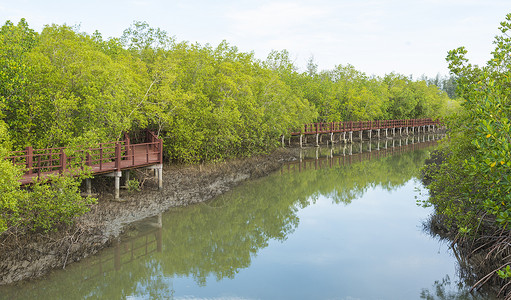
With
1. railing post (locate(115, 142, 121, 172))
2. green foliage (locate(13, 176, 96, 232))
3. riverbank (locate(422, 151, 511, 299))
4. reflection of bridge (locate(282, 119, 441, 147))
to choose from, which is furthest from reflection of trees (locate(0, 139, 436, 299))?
reflection of bridge (locate(282, 119, 441, 147))

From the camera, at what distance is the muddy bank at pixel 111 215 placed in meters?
10.3

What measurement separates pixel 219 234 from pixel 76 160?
237 inches

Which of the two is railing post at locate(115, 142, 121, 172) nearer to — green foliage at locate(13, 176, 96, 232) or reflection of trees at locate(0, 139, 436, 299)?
reflection of trees at locate(0, 139, 436, 299)

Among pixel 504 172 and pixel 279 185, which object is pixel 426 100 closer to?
pixel 279 185

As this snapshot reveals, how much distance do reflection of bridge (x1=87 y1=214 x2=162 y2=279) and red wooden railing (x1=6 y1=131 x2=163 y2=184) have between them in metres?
2.98

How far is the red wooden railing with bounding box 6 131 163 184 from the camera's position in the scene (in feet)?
42.8

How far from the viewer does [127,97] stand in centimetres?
1797

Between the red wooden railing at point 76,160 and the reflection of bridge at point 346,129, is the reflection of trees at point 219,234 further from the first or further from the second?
the reflection of bridge at point 346,129

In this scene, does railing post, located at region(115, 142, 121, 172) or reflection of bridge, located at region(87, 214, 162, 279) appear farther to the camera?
railing post, located at region(115, 142, 121, 172)

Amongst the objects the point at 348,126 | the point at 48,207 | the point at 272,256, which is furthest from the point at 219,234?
the point at 348,126

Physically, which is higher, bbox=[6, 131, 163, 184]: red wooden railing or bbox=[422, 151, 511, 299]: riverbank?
bbox=[6, 131, 163, 184]: red wooden railing

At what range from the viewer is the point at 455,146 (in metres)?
11.4

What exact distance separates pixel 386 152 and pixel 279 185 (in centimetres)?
2218

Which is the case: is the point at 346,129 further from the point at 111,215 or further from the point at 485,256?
the point at 485,256
